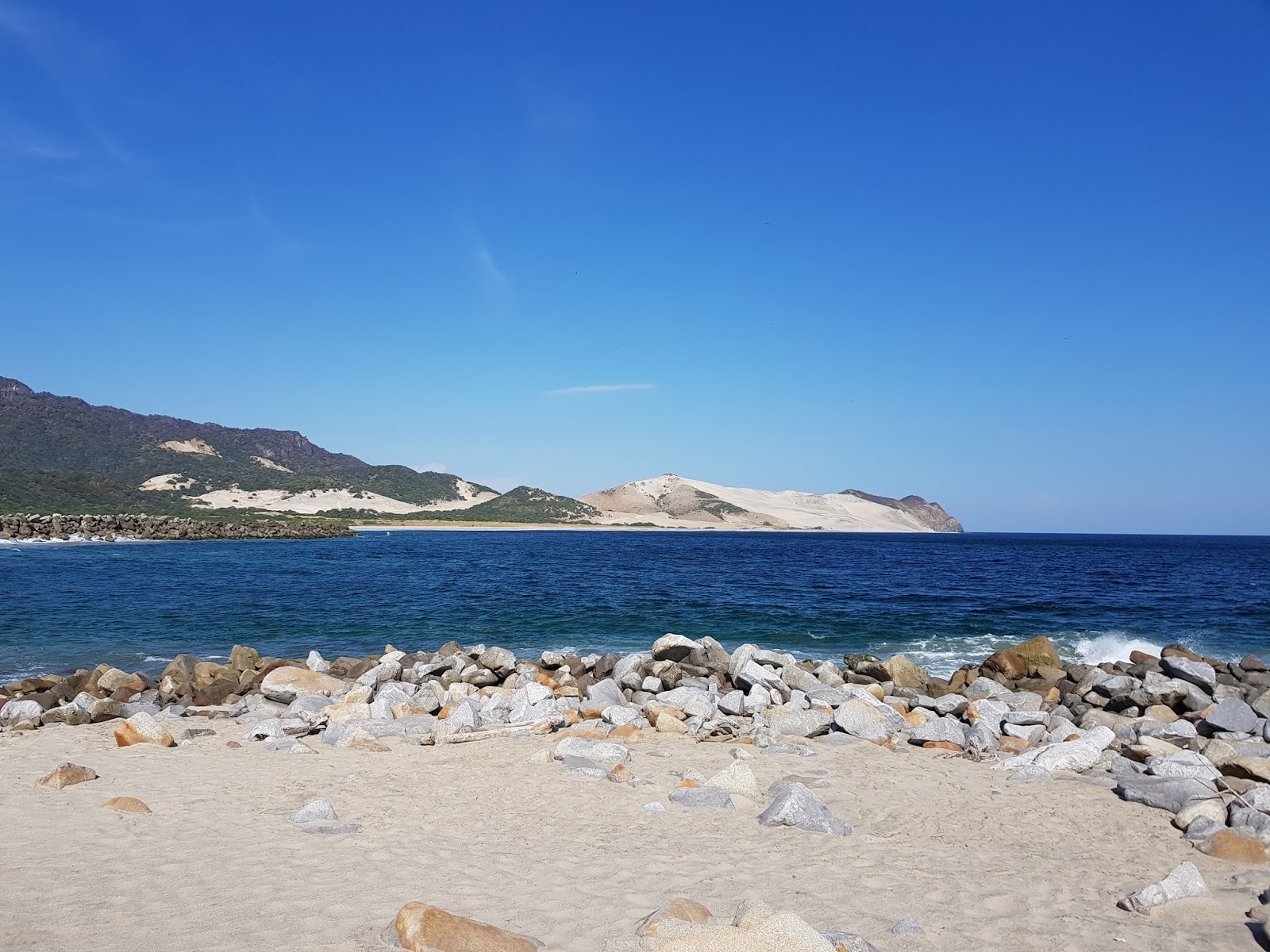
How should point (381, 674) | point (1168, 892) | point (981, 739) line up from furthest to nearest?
point (381, 674) → point (981, 739) → point (1168, 892)

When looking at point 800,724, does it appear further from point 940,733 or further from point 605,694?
point 605,694

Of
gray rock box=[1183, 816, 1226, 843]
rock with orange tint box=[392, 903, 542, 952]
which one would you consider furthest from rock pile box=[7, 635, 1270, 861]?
rock with orange tint box=[392, 903, 542, 952]

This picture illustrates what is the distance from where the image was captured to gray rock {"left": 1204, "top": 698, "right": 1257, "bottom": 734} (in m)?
10.7

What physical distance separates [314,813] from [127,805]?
1538 mm

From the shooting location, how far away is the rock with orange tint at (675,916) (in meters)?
4.62

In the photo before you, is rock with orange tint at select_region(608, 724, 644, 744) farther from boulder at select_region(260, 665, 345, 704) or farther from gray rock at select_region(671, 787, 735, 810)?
boulder at select_region(260, 665, 345, 704)

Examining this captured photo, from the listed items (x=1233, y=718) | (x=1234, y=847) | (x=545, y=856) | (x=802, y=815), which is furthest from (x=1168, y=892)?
(x=1233, y=718)

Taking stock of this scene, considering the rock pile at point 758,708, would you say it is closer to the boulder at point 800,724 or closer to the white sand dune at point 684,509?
the boulder at point 800,724

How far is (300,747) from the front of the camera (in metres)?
9.30

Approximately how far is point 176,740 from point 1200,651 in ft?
70.4

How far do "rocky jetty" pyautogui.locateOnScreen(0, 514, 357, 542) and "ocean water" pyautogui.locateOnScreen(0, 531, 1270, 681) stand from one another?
14.2 meters

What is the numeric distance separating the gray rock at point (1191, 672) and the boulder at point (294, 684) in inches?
527

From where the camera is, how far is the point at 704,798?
745 cm

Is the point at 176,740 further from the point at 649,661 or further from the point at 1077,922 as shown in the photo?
the point at 1077,922
